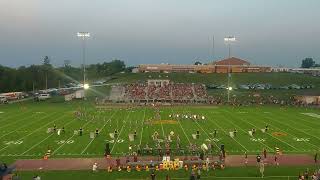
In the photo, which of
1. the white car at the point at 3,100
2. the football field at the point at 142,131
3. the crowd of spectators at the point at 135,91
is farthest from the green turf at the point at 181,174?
the crowd of spectators at the point at 135,91

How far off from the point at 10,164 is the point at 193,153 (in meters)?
12.1

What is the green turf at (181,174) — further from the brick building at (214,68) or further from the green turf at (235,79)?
the brick building at (214,68)

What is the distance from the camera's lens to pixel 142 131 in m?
46.8

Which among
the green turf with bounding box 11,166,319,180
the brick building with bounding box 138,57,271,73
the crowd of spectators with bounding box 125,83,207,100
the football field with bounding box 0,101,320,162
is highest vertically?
the brick building with bounding box 138,57,271,73

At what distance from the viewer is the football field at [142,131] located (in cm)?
3794

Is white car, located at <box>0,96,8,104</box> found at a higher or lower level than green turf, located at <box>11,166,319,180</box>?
higher

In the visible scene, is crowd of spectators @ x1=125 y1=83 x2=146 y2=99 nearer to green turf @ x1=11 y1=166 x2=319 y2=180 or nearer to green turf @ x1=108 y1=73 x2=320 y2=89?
green turf @ x1=108 y1=73 x2=320 y2=89

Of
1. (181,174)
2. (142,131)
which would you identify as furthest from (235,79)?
(181,174)

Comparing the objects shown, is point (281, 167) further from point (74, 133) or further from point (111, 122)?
point (111, 122)

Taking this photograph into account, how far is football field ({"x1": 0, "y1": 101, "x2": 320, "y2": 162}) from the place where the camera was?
124 ft

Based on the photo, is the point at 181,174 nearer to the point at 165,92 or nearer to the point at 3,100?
the point at 165,92

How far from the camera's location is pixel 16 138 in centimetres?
4259

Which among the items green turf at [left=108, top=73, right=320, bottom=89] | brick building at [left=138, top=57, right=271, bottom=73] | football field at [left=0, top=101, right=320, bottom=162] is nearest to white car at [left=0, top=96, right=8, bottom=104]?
football field at [left=0, top=101, right=320, bottom=162]

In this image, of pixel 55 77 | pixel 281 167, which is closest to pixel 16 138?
pixel 281 167
